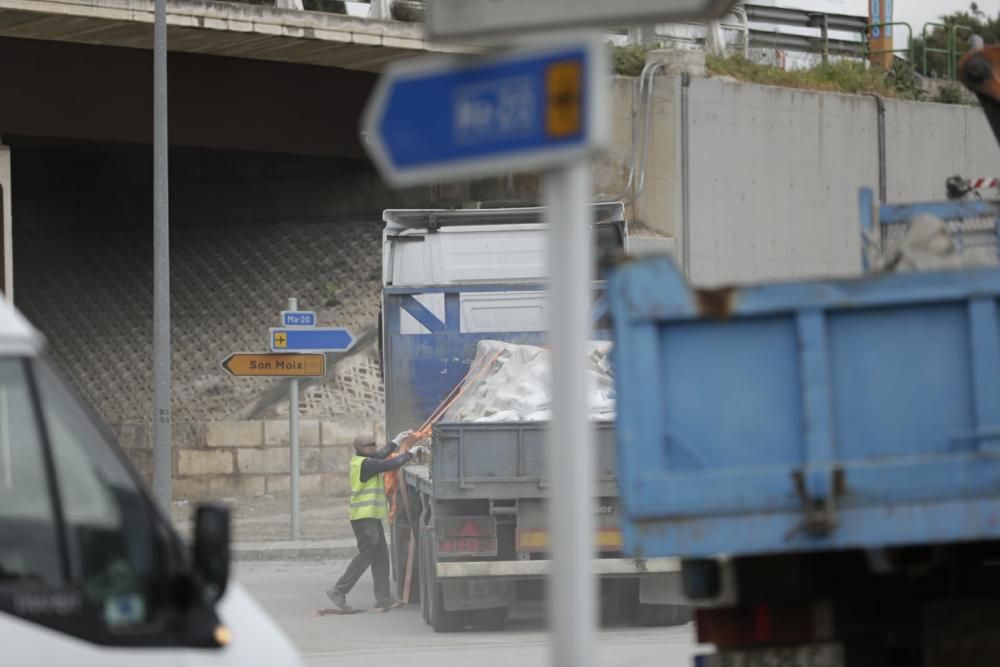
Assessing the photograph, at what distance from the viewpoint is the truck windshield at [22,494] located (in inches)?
167

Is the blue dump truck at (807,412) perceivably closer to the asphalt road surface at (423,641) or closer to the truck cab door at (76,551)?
the truck cab door at (76,551)

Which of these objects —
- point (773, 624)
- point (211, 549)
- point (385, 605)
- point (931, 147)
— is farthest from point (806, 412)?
point (931, 147)

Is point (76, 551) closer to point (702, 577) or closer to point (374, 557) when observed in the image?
point (702, 577)

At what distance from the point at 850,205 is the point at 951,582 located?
25412mm

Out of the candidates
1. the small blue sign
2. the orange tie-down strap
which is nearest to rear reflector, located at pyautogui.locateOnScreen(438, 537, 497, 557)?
the orange tie-down strap

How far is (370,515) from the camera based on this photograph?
52.2ft

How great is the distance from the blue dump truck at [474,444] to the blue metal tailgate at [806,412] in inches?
261

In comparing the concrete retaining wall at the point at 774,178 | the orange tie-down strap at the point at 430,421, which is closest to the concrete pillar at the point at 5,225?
the orange tie-down strap at the point at 430,421

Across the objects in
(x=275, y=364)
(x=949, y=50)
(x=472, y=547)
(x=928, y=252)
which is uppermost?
(x=949, y=50)

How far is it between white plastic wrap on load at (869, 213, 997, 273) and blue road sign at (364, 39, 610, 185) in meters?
2.75

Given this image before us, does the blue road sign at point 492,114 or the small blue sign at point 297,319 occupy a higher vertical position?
the small blue sign at point 297,319

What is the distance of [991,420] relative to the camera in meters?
5.46

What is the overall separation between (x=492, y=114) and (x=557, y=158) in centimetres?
22

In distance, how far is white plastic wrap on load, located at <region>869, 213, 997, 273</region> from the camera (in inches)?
256
